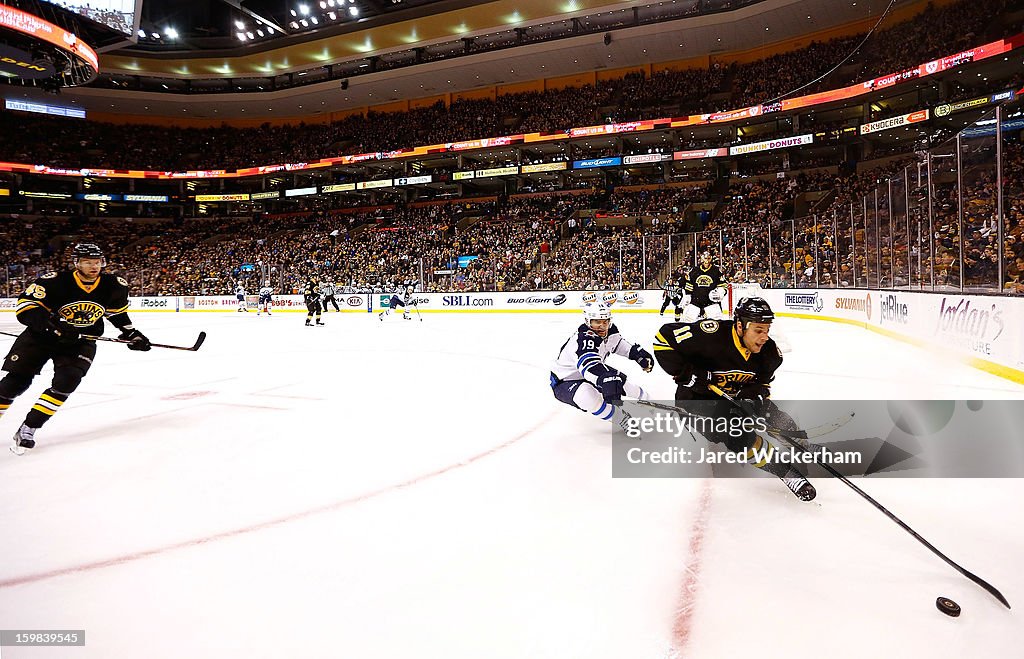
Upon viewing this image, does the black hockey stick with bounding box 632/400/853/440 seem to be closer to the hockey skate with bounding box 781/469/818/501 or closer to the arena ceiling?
the hockey skate with bounding box 781/469/818/501

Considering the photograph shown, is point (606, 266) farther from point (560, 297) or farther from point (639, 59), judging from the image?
point (639, 59)

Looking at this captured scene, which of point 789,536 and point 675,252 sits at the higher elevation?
point 675,252

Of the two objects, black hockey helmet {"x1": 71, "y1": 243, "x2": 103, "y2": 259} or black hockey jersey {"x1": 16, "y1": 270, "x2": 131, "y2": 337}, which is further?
black hockey helmet {"x1": 71, "y1": 243, "x2": 103, "y2": 259}

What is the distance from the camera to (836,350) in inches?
321

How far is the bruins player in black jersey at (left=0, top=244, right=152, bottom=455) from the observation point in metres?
3.89

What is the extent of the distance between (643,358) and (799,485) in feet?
4.82

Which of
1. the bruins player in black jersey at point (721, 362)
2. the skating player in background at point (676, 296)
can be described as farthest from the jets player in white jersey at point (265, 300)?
the bruins player in black jersey at point (721, 362)

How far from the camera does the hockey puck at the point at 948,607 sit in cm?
180

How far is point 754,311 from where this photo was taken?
299cm

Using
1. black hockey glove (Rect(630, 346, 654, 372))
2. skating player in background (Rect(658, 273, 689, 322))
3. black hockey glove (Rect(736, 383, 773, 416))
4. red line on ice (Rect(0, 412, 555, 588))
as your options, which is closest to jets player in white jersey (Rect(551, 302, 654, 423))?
black hockey glove (Rect(630, 346, 654, 372))

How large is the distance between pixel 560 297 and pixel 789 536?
17.8 metres

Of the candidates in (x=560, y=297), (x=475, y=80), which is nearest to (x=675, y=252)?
(x=560, y=297)

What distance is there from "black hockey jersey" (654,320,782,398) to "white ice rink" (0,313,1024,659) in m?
0.55

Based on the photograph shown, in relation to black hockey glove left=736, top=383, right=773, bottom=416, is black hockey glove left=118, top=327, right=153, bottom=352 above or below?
above
